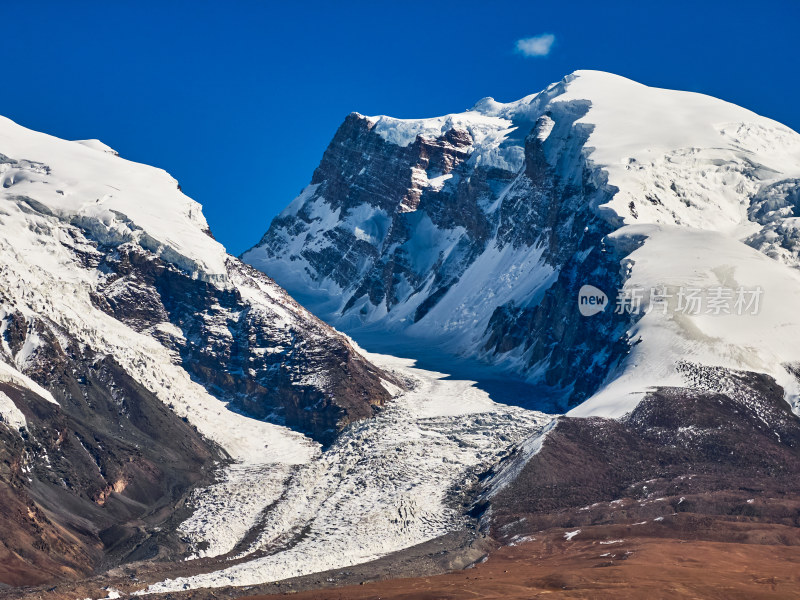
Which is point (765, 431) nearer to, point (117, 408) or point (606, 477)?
point (606, 477)

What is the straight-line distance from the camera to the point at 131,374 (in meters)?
170

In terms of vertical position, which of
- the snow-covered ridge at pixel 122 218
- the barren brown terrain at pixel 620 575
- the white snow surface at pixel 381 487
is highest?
the snow-covered ridge at pixel 122 218

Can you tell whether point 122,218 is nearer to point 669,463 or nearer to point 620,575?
point 669,463

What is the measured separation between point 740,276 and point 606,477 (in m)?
55.4

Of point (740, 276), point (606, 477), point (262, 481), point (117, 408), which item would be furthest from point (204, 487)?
point (740, 276)

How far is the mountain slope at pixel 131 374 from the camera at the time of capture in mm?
137625

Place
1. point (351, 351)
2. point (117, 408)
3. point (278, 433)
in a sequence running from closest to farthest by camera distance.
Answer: point (117, 408), point (278, 433), point (351, 351)

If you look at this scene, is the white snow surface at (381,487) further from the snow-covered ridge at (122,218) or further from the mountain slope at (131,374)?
the snow-covered ridge at (122,218)

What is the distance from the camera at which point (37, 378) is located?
6176 inches

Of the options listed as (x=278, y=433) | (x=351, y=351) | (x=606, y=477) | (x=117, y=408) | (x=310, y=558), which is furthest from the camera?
(x=351, y=351)

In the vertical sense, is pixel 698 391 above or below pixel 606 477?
above

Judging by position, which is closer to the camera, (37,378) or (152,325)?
(37,378)

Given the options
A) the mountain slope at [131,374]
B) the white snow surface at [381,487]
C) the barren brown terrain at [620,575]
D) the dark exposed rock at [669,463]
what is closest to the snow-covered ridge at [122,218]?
the mountain slope at [131,374]

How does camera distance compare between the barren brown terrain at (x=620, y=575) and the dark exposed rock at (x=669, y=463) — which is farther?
the dark exposed rock at (x=669, y=463)
